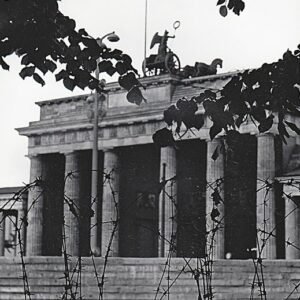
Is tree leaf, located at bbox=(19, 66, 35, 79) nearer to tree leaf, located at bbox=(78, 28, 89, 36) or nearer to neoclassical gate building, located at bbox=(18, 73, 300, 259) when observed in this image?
tree leaf, located at bbox=(78, 28, 89, 36)

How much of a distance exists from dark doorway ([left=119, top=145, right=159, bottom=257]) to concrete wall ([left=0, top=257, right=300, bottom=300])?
26990 mm

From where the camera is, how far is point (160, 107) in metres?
57.8

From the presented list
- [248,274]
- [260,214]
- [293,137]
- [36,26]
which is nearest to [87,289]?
[248,274]

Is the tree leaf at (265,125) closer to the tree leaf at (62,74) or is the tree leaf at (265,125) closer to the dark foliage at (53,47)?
the dark foliage at (53,47)

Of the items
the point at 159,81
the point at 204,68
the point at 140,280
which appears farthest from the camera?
the point at 159,81

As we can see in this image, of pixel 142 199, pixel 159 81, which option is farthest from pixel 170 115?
pixel 142 199

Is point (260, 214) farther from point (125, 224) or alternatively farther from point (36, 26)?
point (36, 26)

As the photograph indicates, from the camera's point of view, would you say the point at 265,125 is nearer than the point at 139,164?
Yes

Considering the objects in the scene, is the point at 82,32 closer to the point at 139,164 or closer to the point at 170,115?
the point at 170,115

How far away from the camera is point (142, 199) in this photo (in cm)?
6319

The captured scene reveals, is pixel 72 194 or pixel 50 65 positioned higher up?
pixel 72 194

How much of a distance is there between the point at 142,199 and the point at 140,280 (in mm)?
32028

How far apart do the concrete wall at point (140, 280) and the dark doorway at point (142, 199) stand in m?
27.0

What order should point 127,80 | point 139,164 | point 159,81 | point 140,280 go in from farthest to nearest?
1. point 139,164
2. point 159,81
3. point 140,280
4. point 127,80
